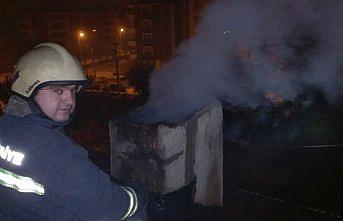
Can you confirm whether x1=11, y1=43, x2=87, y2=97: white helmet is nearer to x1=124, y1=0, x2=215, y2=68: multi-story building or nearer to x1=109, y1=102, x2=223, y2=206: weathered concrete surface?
x1=109, y1=102, x2=223, y2=206: weathered concrete surface

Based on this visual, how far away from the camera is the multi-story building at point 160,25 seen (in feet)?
126

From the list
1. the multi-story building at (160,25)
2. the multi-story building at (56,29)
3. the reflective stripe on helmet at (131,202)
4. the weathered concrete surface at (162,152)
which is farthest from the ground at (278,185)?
the multi-story building at (56,29)

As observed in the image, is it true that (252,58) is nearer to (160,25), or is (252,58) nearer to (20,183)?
(20,183)

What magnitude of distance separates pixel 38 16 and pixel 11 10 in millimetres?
6038

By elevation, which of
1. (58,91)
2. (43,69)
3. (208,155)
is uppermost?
(43,69)

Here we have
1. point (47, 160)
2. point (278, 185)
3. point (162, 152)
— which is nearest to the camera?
point (47, 160)

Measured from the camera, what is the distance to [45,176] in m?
2.08

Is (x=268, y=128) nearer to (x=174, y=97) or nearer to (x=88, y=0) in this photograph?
(x=174, y=97)

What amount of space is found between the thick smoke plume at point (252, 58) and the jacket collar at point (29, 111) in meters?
1.13

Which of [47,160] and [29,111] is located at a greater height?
[29,111]

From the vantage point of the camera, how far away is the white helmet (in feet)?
7.88

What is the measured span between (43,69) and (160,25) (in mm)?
38908

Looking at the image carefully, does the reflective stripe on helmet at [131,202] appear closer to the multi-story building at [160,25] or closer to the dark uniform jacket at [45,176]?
the dark uniform jacket at [45,176]

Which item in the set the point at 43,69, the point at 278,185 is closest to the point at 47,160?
the point at 43,69
